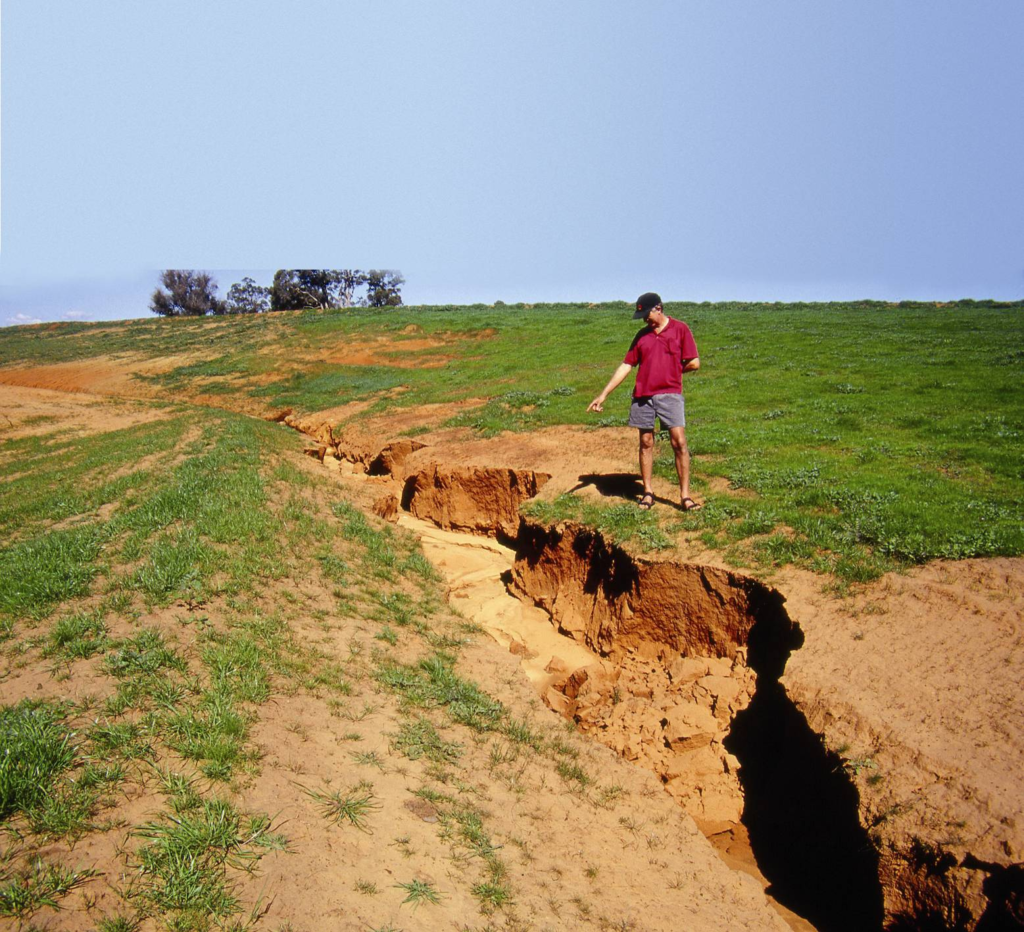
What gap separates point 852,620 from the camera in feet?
16.3

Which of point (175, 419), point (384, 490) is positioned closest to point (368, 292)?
point (175, 419)

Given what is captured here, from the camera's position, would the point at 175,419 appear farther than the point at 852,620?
Yes

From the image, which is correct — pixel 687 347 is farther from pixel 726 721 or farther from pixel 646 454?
pixel 726 721

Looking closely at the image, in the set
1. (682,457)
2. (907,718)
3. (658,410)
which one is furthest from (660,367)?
(907,718)

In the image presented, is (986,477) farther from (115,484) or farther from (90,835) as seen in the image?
(115,484)

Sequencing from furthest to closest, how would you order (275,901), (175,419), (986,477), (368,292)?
(368,292)
(175,419)
(986,477)
(275,901)

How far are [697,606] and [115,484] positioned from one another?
8495 mm

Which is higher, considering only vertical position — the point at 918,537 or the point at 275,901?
the point at 918,537

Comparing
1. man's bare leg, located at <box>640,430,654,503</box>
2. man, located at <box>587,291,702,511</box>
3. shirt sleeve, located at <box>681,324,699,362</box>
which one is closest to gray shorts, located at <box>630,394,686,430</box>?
man, located at <box>587,291,702,511</box>

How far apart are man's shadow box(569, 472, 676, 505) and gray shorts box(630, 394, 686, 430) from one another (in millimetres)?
1278

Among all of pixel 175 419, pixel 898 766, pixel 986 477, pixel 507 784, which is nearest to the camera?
pixel 898 766

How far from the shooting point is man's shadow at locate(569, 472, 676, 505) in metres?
7.86

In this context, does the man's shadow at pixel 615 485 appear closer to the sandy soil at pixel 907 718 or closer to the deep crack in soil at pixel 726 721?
the deep crack in soil at pixel 726 721

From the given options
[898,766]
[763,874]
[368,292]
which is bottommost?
[763,874]
